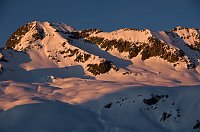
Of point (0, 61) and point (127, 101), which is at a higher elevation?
point (0, 61)

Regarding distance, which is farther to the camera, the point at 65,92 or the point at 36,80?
the point at 36,80

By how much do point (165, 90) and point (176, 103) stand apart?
7.76 meters

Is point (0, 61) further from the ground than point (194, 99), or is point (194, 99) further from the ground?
point (0, 61)

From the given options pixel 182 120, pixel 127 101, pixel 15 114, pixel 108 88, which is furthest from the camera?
pixel 108 88

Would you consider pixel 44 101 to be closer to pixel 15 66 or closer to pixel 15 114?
pixel 15 114

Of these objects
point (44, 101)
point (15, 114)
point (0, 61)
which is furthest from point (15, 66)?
point (15, 114)

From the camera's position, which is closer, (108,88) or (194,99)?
(194,99)

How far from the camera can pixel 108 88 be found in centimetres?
14125

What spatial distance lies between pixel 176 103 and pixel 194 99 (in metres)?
4.97

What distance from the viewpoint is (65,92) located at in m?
144

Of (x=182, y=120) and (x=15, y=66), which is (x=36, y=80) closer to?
(x=15, y=66)

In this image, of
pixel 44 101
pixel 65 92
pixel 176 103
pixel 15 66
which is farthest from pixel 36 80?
pixel 176 103

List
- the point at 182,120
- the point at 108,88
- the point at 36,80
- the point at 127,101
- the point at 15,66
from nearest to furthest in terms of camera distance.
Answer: the point at 182,120 → the point at 127,101 → the point at 108,88 → the point at 36,80 → the point at 15,66

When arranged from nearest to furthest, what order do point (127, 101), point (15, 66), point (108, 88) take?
point (127, 101)
point (108, 88)
point (15, 66)
